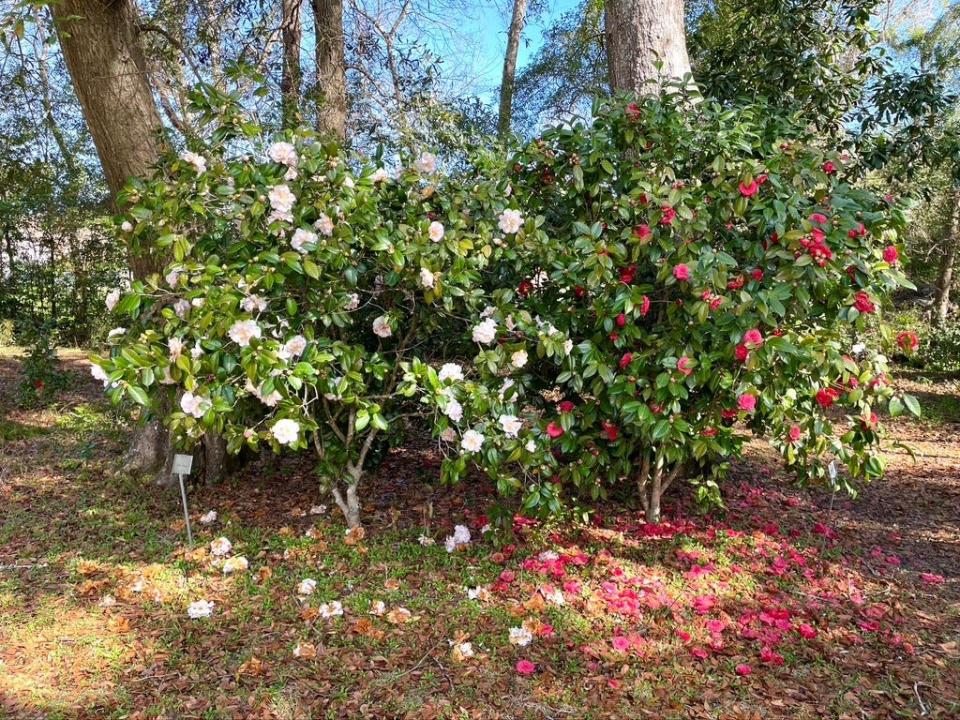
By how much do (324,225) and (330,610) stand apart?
147cm

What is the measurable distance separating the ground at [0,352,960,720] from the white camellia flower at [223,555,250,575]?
18 mm

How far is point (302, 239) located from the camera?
8.15 feet

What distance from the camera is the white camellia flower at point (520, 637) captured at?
8.34ft

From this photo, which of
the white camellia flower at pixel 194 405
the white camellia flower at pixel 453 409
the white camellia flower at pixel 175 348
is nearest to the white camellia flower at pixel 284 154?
the white camellia flower at pixel 175 348

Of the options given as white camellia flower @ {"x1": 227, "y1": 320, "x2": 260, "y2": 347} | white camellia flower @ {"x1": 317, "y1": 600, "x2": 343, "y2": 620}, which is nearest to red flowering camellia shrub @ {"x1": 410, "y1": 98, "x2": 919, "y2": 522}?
white camellia flower @ {"x1": 227, "y1": 320, "x2": 260, "y2": 347}

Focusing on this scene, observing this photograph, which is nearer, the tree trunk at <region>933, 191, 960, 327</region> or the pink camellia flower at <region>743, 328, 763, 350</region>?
the pink camellia flower at <region>743, 328, 763, 350</region>

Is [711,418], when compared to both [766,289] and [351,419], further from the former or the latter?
[351,419]

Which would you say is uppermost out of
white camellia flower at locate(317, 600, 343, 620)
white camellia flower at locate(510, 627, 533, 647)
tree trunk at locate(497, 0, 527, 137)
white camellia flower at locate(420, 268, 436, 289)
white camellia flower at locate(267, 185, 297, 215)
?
tree trunk at locate(497, 0, 527, 137)

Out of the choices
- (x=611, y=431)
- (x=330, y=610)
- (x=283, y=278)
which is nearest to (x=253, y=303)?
(x=283, y=278)

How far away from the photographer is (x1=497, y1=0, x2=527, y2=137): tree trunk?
9.34 meters

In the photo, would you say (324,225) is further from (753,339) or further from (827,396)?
(827,396)

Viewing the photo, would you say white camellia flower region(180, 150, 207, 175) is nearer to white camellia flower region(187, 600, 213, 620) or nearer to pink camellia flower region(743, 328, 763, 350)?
white camellia flower region(187, 600, 213, 620)

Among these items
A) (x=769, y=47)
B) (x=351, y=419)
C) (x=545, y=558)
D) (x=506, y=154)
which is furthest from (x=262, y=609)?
(x=769, y=47)

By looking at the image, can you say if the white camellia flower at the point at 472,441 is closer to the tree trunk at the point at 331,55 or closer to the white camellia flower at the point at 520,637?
the white camellia flower at the point at 520,637
